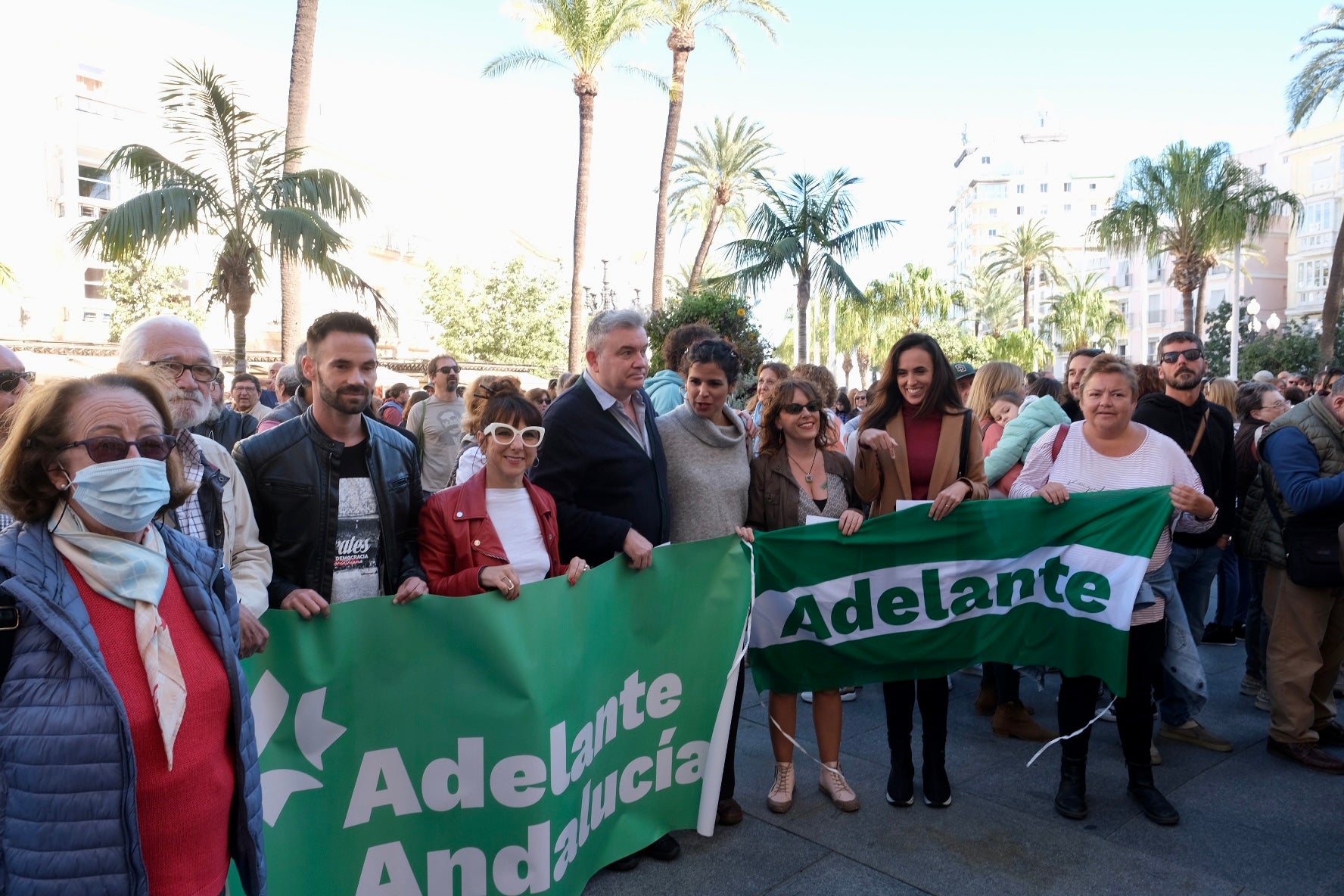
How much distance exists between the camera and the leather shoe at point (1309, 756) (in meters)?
4.43

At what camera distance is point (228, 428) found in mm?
4598

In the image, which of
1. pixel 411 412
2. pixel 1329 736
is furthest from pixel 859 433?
pixel 411 412

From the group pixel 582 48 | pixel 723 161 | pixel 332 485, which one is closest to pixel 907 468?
pixel 332 485

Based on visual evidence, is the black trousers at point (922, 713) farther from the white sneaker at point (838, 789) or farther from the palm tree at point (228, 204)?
the palm tree at point (228, 204)

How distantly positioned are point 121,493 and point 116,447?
0.33 feet

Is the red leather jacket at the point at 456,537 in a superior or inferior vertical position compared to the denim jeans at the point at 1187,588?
superior

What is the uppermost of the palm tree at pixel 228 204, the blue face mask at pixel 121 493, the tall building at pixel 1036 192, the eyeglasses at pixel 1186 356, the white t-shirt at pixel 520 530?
the tall building at pixel 1036 192

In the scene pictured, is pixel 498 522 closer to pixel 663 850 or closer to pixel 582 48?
pixel 663 850

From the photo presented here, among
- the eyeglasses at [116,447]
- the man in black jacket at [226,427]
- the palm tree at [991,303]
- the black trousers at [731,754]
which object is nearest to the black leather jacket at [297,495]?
the eyeglasses at [116,447]

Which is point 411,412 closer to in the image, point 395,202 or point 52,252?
point 52,252

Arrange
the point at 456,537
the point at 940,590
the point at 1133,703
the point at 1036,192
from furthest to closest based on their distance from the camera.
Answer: the point at 1036,192
the point at 940,590
the point at 1133,703
the point at 456,537

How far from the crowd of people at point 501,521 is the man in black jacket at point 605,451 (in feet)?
0.03

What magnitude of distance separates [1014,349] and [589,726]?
56731mm

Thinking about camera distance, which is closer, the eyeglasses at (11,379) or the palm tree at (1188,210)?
the eyeglasses at (11,379)
